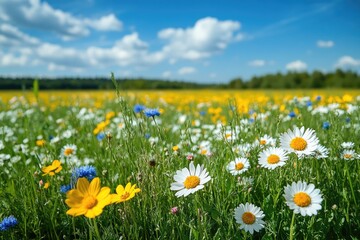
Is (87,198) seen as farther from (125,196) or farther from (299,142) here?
(299,142)

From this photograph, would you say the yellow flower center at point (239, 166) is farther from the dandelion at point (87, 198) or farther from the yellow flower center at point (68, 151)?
the yellow flower center at point (68, 151)

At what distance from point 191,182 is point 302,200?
0.44 meters

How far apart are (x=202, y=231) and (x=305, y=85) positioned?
118ft

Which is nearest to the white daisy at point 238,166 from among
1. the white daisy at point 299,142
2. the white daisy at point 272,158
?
the white daisy at point 272,158

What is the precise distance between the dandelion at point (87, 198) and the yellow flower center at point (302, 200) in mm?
698

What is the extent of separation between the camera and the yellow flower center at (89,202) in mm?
1071

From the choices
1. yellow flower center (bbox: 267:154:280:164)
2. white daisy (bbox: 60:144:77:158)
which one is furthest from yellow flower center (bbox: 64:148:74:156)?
yellow flower center (bbox: 267:154:280:164)

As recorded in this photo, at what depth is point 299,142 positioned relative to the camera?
56.6 inches

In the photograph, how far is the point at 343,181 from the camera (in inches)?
63.0

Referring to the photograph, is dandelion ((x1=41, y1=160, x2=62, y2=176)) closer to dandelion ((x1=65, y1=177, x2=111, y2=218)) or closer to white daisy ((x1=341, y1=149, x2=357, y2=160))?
dandelion ((x1=65, y1=177, x2=111, y2=218))

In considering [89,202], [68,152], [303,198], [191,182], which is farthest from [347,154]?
[68,152]

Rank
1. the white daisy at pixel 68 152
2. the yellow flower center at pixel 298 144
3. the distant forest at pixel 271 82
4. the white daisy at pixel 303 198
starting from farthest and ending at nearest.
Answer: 1. the distant forest at pixel 271 82
2. the white daisy at pixel 68 152
3. the yellow flower center at pixel 298 144
4. the white daisy at pixel 303 198

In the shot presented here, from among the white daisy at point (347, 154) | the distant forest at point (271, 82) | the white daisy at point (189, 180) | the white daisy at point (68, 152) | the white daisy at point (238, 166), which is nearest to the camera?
the white daisy at point (189, 180)

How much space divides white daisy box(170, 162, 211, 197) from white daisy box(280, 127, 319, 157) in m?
0.40
